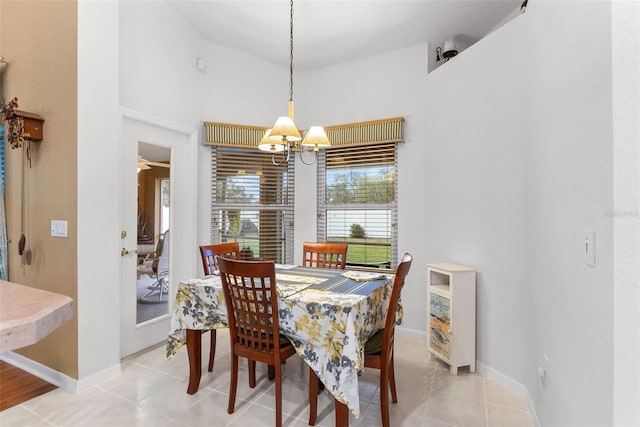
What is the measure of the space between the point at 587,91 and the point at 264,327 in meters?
1.80

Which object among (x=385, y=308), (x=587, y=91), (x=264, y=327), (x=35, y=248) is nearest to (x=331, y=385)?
(x=264, y=327)

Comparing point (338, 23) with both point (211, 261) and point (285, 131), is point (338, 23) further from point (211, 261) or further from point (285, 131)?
point (211, 261)

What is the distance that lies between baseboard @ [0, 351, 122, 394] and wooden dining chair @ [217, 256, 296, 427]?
3.55 ft

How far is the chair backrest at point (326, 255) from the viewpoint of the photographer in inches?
119

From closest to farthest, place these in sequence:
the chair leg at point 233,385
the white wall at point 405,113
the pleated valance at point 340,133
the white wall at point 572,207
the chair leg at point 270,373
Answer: the white wall at point 572,207, the chair leg at point 233,385, the chair leg at point 270,373, the white wall at point 405,113, the pleated valance at point 340,133

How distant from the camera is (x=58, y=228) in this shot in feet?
7.77

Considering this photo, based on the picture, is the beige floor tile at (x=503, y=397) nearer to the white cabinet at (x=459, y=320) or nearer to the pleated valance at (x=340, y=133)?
the white cabinet at (x=459, y=320)

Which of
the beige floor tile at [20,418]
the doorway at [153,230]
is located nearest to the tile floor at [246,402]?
the beige floor tile at [20,418]

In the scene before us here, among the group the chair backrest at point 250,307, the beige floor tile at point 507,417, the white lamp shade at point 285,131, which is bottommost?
the beige floor tile at point 507,417

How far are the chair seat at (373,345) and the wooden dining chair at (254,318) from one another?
437 millimetres

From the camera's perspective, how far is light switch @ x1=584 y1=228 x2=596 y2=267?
102 centimetres

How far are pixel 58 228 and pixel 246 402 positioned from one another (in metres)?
1.80

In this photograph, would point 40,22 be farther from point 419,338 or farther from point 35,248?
point 419,338

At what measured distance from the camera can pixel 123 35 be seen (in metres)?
2.75
